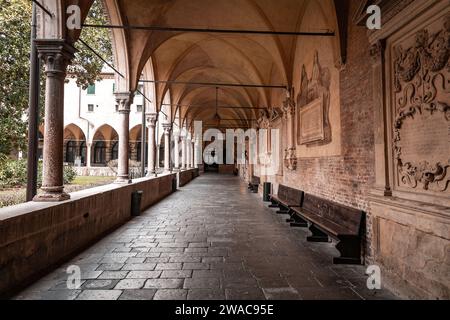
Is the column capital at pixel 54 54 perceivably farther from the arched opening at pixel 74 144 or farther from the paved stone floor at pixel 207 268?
the arched opening at pixel 74 144

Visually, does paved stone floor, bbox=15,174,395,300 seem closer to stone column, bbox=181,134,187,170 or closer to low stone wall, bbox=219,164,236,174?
stone column, bbox=181,134,187,170

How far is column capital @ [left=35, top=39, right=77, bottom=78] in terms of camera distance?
4523mm

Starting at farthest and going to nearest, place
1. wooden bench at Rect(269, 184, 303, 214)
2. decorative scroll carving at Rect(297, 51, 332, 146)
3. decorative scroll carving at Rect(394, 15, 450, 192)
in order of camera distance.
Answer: wooden bench at Rect(269, 184, 303, 214), decorative scroll carving at Rect(297, 51, 332, 146), decorative scroll carving at Rect(394, 15, 450, 192)

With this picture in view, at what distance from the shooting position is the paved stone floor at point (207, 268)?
3.19 meters

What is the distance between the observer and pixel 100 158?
35094mm

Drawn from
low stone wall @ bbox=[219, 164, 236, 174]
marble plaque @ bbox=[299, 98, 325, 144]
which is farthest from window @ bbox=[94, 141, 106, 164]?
marble plaque @ bbox=[299, 98, 325, 144]

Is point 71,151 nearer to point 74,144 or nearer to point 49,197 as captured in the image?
point 74,144

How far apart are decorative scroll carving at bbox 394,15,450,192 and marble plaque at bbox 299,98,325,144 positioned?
2.73 m

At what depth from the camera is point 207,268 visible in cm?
389

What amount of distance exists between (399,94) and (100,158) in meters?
35.9

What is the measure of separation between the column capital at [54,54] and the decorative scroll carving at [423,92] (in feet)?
15.7

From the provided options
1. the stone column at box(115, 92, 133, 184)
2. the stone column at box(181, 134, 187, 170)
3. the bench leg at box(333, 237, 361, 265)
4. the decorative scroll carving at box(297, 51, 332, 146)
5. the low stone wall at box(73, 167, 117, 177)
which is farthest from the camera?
the low stone wall at box(73, 167, 117, 177)

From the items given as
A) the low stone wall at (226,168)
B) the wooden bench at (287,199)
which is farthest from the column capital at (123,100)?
the low stone wall at (226,168)
